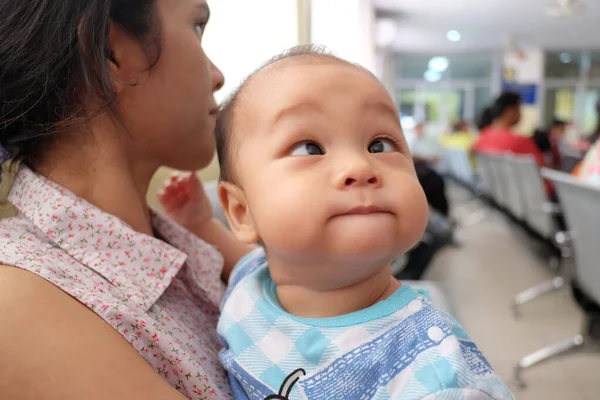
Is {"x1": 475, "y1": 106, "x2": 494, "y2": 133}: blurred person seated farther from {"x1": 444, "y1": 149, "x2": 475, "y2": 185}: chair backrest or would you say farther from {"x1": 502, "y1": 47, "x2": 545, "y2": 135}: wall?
{"x1": 502, "y1": 47, "x2": 545, "y2": 135}: wall

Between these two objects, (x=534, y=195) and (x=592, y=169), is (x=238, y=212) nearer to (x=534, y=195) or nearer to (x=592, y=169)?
(x=592, y=169)

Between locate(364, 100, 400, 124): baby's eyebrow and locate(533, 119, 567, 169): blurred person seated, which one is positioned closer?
Answer: locate(364, 100, 400, 124): baby's eyebrow

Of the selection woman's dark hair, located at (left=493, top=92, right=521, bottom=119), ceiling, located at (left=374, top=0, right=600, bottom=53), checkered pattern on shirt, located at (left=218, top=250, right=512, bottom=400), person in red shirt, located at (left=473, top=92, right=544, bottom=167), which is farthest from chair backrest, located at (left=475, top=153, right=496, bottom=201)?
checkered pattern on shirt, located at (left=218, top=250, right=512, bottom=400)

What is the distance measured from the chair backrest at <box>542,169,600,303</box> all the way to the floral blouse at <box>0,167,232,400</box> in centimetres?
156

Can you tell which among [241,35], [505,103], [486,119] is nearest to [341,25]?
[505,103]

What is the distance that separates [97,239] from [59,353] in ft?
0.71

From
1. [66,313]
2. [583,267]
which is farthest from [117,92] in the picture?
[583,267]

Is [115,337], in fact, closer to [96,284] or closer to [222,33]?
[96,284]

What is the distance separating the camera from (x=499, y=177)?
14.6ft

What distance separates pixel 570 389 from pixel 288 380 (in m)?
2.08

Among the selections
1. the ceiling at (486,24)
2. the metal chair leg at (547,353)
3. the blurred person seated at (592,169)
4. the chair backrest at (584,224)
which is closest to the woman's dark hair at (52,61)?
the chair backrest at (584,224)

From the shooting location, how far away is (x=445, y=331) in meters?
0.57

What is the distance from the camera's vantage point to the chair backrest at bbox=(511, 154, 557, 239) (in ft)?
10.3

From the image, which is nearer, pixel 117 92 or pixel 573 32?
pixel 117 92
